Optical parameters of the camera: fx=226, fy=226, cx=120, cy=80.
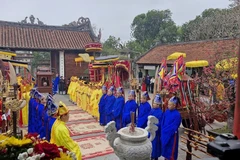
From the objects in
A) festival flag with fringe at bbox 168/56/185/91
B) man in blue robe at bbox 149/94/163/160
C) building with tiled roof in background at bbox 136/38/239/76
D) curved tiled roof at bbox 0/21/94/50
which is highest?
curved tiled roof at bbox 0/21/94/50

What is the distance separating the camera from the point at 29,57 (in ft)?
89.4

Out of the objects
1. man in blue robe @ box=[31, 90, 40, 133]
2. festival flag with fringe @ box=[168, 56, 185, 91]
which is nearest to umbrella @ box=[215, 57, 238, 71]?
festival flag with fringe @ box=[168, 56, 185, 91]

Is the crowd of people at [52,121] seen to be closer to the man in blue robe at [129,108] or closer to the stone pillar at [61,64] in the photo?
the man in blue robe at [129,108]

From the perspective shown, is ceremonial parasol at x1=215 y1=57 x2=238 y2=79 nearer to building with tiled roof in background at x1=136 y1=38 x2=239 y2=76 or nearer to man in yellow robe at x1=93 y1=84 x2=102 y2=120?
man in yellow robe at x1=93 y1=84 x2=102 y2=120

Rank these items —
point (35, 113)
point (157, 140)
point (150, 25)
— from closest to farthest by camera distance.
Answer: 1. point (157, 140)
2. point (35, 113)
3. point (150, 25)

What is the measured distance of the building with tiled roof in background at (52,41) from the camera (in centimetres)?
1761

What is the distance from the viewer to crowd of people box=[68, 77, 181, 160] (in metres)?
4.68

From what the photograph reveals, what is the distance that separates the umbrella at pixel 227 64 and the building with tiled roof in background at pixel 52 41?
14.2 meters

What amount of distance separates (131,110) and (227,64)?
9.07 feet

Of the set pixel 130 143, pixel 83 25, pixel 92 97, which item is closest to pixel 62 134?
pixel 130 143

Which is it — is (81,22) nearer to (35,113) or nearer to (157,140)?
(35,113)

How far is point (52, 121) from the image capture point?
13.6 ft

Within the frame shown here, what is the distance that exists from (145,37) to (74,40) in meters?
20.0

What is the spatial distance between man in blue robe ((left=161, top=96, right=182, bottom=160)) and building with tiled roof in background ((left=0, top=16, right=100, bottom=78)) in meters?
15.0
